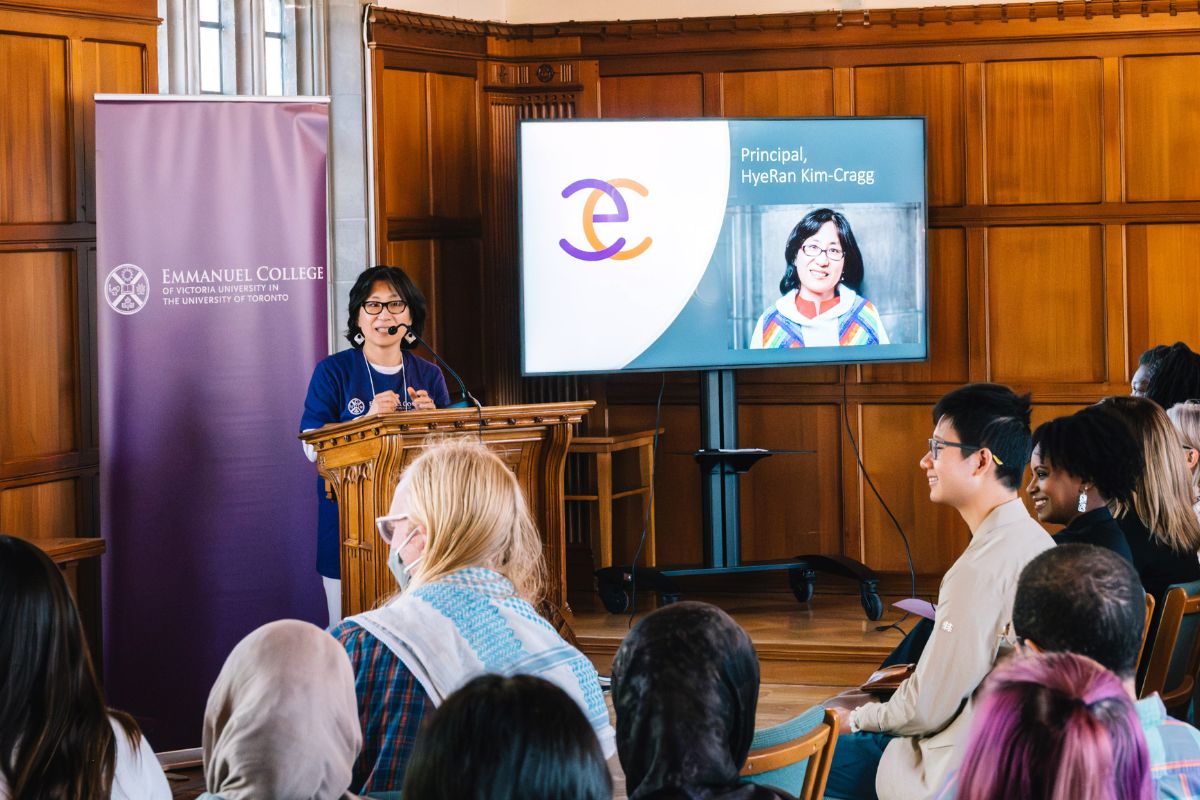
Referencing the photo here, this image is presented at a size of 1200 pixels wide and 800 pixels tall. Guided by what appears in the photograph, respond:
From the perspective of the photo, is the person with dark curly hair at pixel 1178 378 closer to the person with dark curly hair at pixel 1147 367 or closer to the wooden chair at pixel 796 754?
the person with dark curly hair at pixel 1147 367

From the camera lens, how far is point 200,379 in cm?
468

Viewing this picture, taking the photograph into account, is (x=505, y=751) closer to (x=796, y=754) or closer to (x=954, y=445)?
(x=796, y=754)

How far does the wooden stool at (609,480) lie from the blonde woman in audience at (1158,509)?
2.87 m

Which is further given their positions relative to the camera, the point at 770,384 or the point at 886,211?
the point at 770,384

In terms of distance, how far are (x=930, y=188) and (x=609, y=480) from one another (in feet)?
6.33

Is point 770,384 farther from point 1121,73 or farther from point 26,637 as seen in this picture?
point 26,637

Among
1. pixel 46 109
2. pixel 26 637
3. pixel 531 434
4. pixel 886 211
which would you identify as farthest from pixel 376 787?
pixel 886 211

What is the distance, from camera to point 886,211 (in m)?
6.04

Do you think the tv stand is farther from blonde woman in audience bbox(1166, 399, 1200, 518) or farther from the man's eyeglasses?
the man's eyeglasses

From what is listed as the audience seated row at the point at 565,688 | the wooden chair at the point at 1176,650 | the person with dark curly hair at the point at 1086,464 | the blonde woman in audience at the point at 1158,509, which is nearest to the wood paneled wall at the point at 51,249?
the audience seated row at the point at 565,688

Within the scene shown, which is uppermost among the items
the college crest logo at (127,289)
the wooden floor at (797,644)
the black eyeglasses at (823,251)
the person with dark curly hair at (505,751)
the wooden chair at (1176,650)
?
the black eyeglasses at (823,251)

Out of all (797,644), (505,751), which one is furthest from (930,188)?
(505,751)

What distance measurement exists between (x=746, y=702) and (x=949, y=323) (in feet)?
16.0

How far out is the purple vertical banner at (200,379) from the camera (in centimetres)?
458
